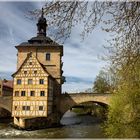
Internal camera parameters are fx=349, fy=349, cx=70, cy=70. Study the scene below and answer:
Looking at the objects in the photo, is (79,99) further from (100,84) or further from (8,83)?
(8,83)

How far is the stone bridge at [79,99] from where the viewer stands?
3647cm

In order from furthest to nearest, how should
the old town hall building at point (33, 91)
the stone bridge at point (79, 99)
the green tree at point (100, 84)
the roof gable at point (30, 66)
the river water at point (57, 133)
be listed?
the green tree at point (100, 84), the stone bridge at point (79, 99), the roof gable at point (30, 66), the old town hall building at point (33, 91), the river water at point (57, 133)

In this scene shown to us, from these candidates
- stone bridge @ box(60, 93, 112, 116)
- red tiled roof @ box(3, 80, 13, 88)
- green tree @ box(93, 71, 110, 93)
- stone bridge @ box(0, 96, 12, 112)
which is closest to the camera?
stone bridge @ box(60, 93, 112, 116)

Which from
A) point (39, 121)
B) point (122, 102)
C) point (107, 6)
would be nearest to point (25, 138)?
point (39, 121)

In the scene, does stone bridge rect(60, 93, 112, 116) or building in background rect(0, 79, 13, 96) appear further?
building in background rect(0, 79, 13, 96)

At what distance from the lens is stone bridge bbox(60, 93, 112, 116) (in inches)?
1436

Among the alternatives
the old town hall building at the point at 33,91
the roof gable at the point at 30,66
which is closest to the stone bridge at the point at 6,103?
the old town hall building at the point at 33,91

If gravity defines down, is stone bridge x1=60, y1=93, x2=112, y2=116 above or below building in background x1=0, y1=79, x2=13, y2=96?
below

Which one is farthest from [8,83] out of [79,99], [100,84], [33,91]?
[79,99]

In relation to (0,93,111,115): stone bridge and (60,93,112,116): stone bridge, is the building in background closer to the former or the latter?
(0,93,111,115): stone bridge

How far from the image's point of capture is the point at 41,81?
116ft

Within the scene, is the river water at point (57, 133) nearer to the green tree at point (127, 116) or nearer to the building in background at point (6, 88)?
the green tree at point (127, 116)

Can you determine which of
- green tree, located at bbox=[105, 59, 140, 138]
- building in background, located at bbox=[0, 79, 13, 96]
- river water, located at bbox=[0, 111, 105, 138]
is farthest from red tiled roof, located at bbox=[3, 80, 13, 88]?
green tree, located at bbox=[105, 59, 140, 138]

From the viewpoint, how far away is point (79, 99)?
3691 cm
